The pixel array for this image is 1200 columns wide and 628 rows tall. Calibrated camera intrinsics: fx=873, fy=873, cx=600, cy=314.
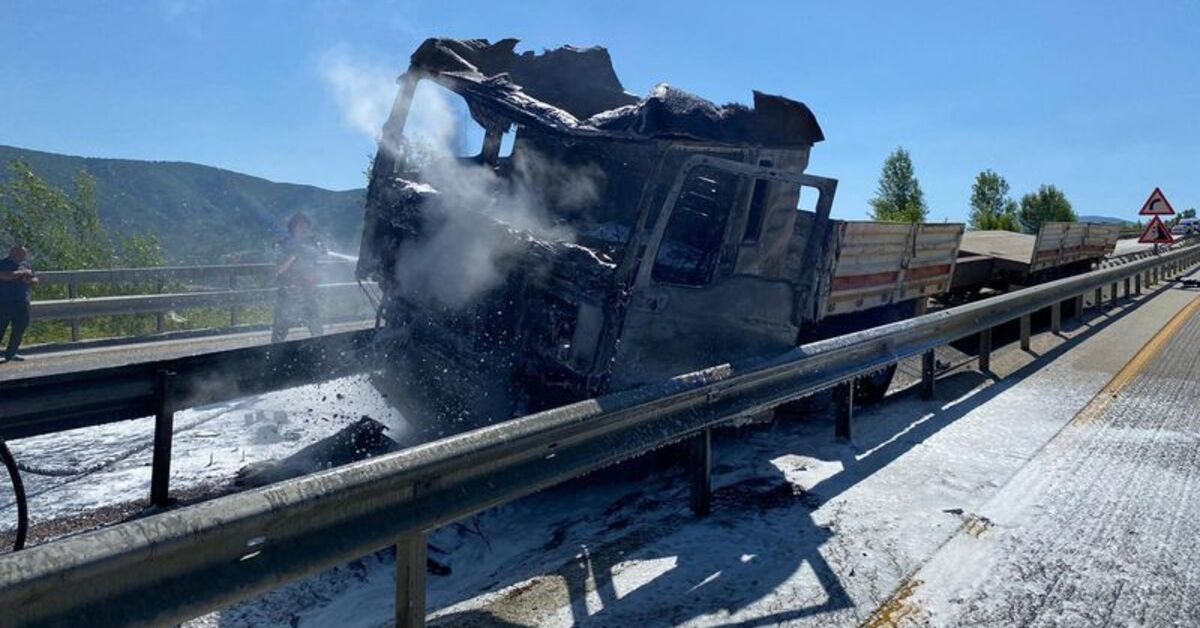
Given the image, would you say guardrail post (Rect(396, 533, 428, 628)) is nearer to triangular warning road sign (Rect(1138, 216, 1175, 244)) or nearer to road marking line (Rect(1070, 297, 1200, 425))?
road marking line (Rect(1070, 297, 1200, 425))

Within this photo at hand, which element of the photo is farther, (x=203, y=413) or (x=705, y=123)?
(x=203, y=413)

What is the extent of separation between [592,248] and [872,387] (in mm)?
2757

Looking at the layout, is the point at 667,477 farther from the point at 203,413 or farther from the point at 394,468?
the point at 203,413

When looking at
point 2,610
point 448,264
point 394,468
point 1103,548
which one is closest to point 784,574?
point 1103,548

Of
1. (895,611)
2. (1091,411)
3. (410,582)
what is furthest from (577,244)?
(1091,411)

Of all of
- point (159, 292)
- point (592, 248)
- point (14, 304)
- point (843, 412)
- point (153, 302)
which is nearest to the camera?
point (843, 412)

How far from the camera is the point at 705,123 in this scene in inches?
204

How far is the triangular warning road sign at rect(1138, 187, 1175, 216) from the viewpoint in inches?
851

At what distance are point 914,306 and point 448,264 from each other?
16.3ft

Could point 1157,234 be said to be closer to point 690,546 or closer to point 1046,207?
point 690,546

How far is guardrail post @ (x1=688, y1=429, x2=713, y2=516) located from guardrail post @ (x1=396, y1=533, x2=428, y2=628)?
175cm

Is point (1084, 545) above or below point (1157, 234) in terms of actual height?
below

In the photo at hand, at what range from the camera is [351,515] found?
237cm

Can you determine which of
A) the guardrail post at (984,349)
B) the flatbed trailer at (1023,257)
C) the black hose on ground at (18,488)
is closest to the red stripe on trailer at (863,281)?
the guardrail post at (984,349)
